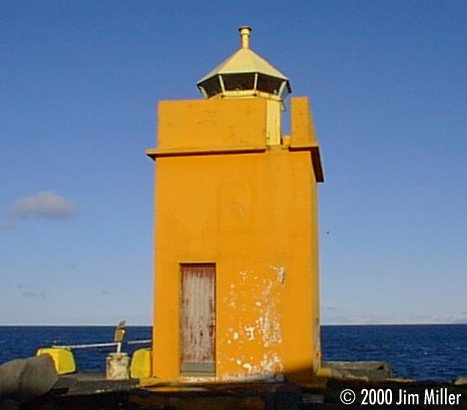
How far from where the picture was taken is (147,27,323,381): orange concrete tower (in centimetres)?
1561

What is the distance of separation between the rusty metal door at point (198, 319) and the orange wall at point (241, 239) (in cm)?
19

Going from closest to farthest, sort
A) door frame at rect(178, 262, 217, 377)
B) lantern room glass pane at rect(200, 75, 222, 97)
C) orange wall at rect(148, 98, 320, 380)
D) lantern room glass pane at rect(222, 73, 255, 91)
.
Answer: orange wall at rect(148, 98, 320, 380) < door frame at rect(178, 262, 217, 377) < lantern room glass pane at rect(222, 73, 255, 91) < lantern room glass pane at rect(200, 75, 222, 97)

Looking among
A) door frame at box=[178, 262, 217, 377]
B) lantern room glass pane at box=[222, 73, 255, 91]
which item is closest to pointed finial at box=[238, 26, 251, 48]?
lantern room glass pane at box=[222, 73, 255, 91]

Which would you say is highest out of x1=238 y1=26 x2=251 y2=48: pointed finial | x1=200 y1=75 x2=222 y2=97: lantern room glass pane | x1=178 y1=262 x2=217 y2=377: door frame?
x1=238 y1=26 x2=251 y2=48: pointed finial

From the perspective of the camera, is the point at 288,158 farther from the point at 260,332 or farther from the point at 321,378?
the point at 321,378

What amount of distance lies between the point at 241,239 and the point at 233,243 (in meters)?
0.18

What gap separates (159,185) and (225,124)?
6.15ft

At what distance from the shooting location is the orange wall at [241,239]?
15594 mm

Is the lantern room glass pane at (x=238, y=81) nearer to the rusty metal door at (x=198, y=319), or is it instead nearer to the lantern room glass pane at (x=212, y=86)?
the lantern room glass pane at (x=212, y=86)

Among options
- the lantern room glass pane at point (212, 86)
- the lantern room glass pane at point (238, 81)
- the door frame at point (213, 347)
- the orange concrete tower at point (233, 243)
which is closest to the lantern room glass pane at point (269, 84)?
the lantern room glass pane at point (238, 81)

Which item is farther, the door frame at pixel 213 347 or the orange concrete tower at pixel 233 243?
the door frame at pixel 213 347

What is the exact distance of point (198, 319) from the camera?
15992mm

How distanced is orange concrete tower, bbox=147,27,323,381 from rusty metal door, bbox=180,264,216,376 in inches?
0.8

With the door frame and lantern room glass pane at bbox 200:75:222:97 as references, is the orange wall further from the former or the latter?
lantern room glass pane at bbox 200:75:222:97
